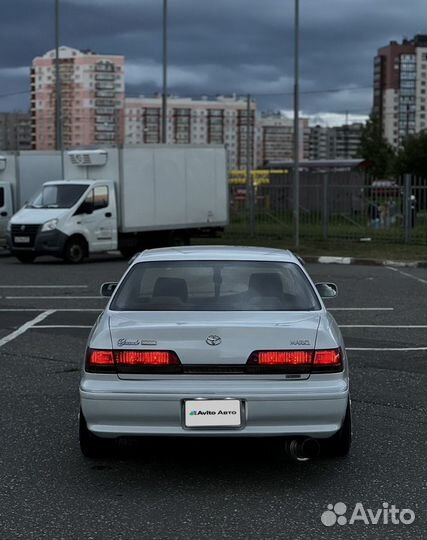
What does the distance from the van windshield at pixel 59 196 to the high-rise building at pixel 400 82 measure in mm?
123842

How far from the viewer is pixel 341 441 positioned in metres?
5.86

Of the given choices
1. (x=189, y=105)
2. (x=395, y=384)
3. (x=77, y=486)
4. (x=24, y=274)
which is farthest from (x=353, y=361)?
(x=189, y=105)

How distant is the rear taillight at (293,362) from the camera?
5.34 m

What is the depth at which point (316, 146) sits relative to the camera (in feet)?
639

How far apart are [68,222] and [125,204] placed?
2046 millimetres

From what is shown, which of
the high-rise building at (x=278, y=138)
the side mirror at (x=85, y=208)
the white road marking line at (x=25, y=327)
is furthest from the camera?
the high-rise building at (x=278, y=138)

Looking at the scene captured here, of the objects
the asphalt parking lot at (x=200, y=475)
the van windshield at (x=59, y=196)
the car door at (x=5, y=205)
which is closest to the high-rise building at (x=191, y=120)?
the car door at (x=5, y=205)

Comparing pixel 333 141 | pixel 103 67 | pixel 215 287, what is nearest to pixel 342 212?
pixel 215 287

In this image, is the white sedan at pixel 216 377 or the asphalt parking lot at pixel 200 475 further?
the white sedan at pixel 216 377

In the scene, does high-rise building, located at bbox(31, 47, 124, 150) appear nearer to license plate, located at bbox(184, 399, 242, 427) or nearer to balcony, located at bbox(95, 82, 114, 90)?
balcony, located at bbox(95, 82, 114, 90)

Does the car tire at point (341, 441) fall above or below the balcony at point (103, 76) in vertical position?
below

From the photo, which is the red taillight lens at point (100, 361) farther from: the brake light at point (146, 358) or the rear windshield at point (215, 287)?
the rear windshield at point (215, 287)

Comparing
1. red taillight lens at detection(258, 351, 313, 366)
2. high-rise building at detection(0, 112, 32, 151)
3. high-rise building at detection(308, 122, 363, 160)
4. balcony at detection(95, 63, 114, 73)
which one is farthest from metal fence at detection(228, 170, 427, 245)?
high-rise building at detection(308, 122, 363, 160)

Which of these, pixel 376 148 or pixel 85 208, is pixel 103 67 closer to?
pixel 376 148
